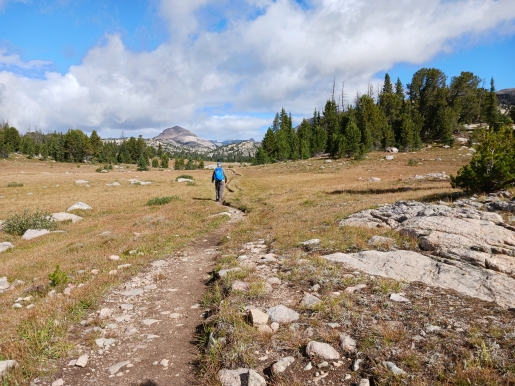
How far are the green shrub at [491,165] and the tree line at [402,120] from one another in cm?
5784

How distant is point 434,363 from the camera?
13.9 feet

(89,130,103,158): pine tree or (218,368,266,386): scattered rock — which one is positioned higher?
(89,130,103,158): pine tree

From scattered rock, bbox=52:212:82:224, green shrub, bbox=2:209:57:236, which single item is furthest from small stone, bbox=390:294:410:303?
scattered rock, bbox=52:212:82:224

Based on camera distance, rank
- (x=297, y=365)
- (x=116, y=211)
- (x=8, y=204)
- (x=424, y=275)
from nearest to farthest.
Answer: (x=297, y=365)
(x=424, y=275)
(x=116, y=211)
(x=8, y=204)

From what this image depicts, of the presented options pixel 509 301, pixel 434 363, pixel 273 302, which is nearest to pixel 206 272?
pixel 273 302

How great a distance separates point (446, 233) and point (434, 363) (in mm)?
6358

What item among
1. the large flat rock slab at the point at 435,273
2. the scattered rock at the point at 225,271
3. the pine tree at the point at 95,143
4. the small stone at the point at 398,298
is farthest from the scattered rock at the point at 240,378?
the pine tree at the point at 95,143

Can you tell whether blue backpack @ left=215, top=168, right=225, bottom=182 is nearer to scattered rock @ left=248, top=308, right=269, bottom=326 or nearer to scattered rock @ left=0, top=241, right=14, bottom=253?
scattered rock @ left=0, top=241, right=14, bottom=253

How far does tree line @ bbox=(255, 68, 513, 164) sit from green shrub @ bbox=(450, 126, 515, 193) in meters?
57.8

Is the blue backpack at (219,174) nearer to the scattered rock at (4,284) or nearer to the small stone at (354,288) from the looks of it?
the scattered rock at (4,284)

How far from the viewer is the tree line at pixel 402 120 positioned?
81463mm

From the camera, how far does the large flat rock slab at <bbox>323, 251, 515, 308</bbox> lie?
631 cm

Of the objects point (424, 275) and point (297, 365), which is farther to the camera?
point (424, 275)

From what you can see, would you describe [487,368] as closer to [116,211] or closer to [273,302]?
[273,302]
